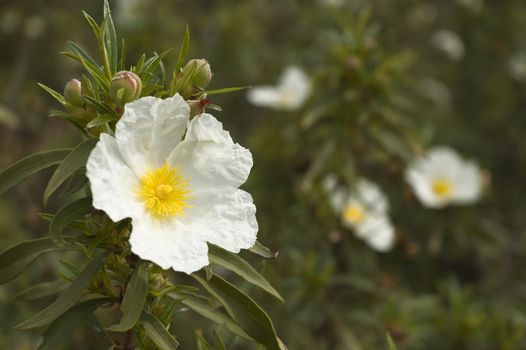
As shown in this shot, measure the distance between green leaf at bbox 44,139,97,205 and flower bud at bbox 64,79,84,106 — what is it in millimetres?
110

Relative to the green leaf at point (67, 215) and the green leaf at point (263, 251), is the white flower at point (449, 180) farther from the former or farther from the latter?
the green leaf at point (67, 215)

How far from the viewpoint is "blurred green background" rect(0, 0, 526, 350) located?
341 cm

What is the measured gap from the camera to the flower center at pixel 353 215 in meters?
3.67

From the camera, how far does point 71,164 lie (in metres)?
1.38

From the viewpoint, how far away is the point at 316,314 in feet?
11.1

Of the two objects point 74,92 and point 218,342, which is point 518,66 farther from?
point 74,92

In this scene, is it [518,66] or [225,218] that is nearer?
[225,218]

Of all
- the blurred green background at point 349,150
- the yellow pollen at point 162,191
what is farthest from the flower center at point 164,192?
the blurred green background at point 349,150

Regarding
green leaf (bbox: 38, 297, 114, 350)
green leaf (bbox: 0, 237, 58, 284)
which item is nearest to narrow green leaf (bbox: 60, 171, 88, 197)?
green leaf (bbox: 0, 237, 58, 284)

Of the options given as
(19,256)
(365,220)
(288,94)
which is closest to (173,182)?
(19,256)

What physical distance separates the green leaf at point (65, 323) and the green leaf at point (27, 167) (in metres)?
0.30

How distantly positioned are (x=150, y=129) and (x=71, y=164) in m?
0.18

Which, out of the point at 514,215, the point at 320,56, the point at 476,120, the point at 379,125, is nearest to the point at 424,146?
the point at 379,125

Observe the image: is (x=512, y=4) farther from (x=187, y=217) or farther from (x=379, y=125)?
(x=187, y=217)
